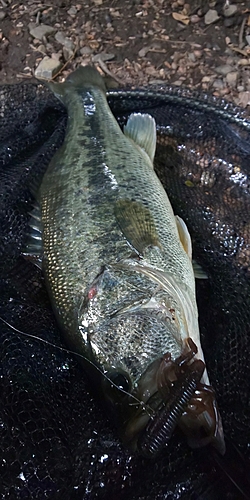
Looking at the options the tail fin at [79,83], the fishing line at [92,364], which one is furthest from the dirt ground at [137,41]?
the fishing line at [92,364]

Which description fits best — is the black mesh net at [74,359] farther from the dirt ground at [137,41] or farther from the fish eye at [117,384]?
the dirt ground at [137,41]

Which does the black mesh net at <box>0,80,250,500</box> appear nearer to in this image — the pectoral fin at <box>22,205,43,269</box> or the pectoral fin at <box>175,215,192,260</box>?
the pectoral fin at <box>22,205,43,269</box>

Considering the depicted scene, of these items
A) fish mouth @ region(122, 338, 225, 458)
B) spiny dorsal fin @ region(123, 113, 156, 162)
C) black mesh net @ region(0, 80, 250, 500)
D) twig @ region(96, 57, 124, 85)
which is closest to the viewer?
fish mouth @ region(122, 338, 225, 458)

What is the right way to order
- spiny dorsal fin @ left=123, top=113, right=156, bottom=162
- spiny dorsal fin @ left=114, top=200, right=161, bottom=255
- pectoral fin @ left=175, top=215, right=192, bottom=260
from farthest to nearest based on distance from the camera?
spiny dorsal fin @ left=123, top=113, right=156, bottom=162 → pectoral fin @ left=175, top=215, right=192, bottom=260 → spiny dorsal fin @ left=114, top=200, right=161, bottom=255

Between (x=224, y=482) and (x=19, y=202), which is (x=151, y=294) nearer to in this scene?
(x=224, y=482)

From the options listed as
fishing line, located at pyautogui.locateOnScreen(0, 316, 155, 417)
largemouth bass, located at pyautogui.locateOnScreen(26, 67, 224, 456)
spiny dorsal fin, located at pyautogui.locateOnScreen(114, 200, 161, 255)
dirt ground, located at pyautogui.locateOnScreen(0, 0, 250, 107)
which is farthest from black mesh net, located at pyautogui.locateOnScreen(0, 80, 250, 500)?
dirt ground, located at pyautogui.locateOnScreen(0, 0, 250, 107)

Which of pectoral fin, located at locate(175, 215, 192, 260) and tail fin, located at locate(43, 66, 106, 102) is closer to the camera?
pectoral fin, located at locate(175, 215, 192, 260)

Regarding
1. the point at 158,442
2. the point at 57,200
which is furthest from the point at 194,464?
the point at 57,200
